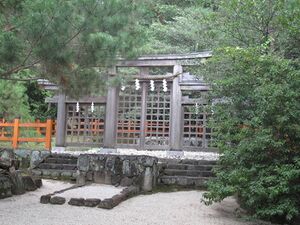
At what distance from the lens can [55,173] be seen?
11.6m

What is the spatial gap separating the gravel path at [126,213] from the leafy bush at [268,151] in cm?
51

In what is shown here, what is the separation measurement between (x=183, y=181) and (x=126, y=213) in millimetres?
3794

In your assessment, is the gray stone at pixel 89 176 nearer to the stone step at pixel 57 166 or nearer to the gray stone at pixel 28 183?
the gray stone at pixel 28 183

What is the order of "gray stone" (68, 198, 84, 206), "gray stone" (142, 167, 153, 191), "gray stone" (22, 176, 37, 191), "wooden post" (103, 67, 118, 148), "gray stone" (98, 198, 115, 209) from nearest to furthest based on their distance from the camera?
1. "gray stone" (98, 198, 115, 209)
2. "gray stone" (68, 198, 84, 206)
3. "gray stone" (22, 176, 37, 191)
4. "gray stone" (142, 167, 153, 191)
5. "wooden post" (103, 67, 118, 148)

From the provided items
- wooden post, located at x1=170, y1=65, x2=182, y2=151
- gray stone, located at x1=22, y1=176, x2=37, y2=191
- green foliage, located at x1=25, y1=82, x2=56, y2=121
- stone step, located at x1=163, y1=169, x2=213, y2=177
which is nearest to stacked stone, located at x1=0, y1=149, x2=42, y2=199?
gray stone, located at x1=22, y1=176, x2=37, y2=191

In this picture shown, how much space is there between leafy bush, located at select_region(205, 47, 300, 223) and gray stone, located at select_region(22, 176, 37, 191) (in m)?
4.27

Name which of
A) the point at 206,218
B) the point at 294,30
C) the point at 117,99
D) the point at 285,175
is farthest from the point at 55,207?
the point at 117,99

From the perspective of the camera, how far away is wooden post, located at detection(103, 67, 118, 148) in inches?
553

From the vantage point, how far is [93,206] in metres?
7.46

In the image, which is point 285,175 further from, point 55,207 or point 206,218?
point 55,207

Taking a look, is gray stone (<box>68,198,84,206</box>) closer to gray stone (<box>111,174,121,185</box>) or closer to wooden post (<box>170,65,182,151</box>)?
gray stone (<box>111,174,121,185</box>)

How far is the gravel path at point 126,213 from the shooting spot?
21.0 ft

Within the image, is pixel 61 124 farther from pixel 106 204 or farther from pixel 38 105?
pixel 38 105

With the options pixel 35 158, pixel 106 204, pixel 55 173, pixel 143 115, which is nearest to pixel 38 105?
pixel 143 115
